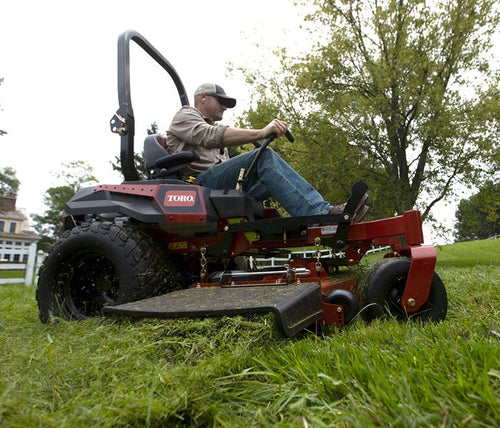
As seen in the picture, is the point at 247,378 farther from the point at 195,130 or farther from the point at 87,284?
the point at 195,130

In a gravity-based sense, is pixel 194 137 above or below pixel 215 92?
below

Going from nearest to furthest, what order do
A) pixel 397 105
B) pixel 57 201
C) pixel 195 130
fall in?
1. pixel 195 130
2. pixel 397 105
3. pixel 57 201

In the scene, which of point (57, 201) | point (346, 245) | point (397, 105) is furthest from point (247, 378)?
point (57, 201)

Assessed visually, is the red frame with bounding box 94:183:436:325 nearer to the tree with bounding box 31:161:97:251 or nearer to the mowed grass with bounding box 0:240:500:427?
the mowed grass with bounding box 0:240:500:427

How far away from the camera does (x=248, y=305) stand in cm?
164

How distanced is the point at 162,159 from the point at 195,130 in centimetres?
34

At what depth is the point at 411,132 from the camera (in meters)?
10.7

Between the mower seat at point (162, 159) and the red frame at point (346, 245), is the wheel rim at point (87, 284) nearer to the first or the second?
the red frame at point (346, 245)

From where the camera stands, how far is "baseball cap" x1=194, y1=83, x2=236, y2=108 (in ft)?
11.1

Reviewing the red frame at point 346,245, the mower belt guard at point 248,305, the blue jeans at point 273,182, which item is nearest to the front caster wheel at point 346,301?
the red frame at point 346,245

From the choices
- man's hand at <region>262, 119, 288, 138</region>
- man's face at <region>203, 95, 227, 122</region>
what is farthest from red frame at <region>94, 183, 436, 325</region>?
man's face at <region>203, 95, 227, 122</region>

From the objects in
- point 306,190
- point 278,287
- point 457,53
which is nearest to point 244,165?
point 306,190

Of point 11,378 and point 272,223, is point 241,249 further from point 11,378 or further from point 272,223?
point 11,378

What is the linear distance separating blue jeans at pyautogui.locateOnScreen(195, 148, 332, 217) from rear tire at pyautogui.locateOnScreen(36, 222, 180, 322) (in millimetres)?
701
